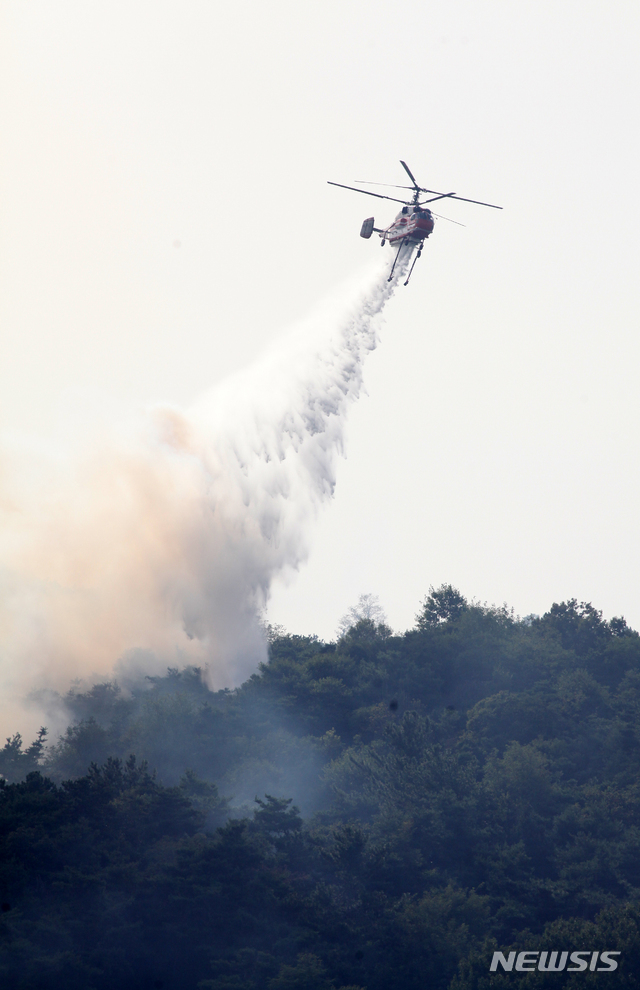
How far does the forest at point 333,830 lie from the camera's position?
3975 centimetres

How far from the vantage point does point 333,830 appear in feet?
171

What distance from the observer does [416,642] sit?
90.8 metres

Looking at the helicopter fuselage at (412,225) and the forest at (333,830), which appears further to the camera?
the helicopter fuselage at (412,225)

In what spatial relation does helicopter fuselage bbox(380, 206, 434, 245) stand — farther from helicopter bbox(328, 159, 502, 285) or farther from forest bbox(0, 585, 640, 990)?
forest bbox(0, 585, 640, 990)

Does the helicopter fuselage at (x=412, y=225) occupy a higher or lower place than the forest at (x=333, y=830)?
higher

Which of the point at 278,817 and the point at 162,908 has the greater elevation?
the point at 278,817

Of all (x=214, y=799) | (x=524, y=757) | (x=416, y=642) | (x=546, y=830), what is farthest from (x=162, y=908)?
(x=416, y=642)

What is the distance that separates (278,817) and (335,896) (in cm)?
510

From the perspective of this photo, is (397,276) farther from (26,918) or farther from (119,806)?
(26,918)

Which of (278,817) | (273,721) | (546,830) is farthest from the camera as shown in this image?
(273,721)

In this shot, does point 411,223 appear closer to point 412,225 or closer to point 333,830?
point 412,225

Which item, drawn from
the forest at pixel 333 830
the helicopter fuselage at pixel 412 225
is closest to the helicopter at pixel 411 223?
the helicopter fuselage at pixel 412 225

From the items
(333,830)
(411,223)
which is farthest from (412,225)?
(333,830)

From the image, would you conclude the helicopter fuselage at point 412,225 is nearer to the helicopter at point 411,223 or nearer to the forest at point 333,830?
the helicopter at point 411,223
